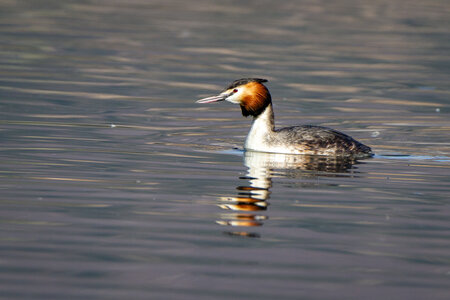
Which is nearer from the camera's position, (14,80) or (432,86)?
(14,80)

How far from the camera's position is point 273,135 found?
13.7m

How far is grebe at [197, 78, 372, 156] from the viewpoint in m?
13.4

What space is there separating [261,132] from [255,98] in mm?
496

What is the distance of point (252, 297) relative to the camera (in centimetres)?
677

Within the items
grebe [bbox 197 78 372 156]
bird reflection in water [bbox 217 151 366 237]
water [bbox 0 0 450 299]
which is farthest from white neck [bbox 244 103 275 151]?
water [bbox 0 0 450 299]

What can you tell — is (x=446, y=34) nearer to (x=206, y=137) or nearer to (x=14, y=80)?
(x=14, y=80)

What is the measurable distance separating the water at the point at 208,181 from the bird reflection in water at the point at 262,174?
0.03 metres

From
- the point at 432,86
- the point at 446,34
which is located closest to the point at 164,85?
A: the point at 432,86

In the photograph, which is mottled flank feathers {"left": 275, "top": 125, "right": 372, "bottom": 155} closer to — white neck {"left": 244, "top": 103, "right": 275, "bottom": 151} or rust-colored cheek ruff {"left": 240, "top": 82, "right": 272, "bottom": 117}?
white neck {"left": 244, "top": 103, "right": 275, "bottom": 151}

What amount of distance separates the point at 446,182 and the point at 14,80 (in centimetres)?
1200

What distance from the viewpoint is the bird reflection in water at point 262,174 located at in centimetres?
912

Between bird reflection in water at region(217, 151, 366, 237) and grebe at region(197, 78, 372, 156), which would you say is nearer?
bird reflection in water at region(217, 151, 366, 237)

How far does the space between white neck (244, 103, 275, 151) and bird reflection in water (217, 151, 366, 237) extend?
119 millimetres

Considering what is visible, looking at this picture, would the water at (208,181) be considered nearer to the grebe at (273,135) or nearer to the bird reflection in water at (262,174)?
the bird reflection in water at (262,174)
